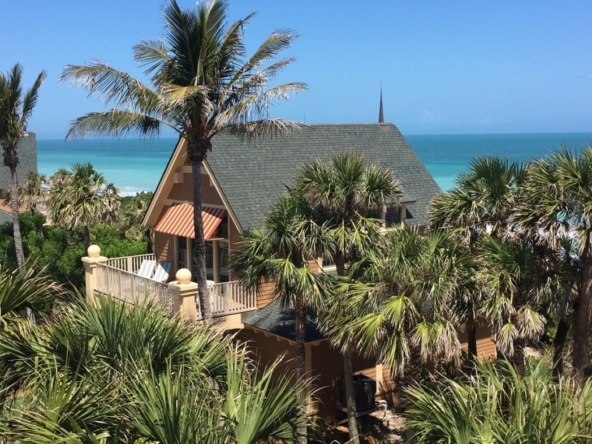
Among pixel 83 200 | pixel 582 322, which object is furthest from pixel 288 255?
pixel 83 200

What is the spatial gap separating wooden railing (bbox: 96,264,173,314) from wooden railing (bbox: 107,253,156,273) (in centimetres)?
183

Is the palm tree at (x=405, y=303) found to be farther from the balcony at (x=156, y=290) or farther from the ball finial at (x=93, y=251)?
the ball finial at (x=93, y=251)

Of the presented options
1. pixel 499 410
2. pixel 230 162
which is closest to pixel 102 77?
pixel 230 162

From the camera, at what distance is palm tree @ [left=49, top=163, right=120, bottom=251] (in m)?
23.5

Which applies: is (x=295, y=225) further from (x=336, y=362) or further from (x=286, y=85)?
(x=336, y=362)

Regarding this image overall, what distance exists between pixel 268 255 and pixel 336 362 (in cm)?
459

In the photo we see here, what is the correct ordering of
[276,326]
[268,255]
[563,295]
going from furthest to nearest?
[276,326] → [268,255] → [563,295]

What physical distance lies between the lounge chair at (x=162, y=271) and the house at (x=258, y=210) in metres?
0.29

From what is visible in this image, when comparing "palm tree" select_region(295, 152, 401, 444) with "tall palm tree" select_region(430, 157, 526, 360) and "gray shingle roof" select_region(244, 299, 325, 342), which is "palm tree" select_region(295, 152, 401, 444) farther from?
"gray shingle roof" select_region(244, 299, 325, 342)

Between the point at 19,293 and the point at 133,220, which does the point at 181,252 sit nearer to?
the point at 133,220

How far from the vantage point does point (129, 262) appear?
843 inches

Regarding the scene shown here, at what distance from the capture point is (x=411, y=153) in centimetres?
2283

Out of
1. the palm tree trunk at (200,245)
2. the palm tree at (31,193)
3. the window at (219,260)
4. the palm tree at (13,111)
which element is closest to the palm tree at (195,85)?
the palm tree trunk at (200,245)

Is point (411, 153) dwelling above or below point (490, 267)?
Answer: above
